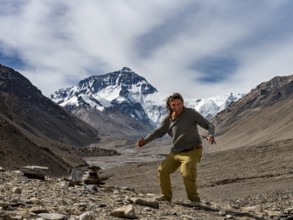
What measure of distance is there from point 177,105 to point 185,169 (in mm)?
1293

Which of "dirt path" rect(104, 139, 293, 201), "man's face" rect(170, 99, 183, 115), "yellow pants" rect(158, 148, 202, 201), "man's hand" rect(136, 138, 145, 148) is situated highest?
"man's face" rect(170, 99, 183, 115)

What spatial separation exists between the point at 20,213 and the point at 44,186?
12.2 ft

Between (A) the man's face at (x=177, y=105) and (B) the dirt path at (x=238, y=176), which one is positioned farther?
(B) the dirt path at (x=238, y=176)

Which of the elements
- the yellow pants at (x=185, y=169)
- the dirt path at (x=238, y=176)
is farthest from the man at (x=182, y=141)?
the dirt path at (x=238, y=176)

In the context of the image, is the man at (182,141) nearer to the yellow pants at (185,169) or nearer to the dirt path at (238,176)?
the yellow pants at (185,169)

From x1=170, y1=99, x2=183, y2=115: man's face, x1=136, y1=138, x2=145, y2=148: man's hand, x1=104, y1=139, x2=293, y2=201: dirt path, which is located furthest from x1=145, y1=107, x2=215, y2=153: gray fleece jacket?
x1=104, y1=139, x2=293, y2=201: dirt path

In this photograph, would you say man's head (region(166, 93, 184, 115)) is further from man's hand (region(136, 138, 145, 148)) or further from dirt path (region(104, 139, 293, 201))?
dirt path (region(104, 139, 293, 201))

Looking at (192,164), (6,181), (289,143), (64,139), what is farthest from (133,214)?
(64,139)

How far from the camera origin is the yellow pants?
1015cm

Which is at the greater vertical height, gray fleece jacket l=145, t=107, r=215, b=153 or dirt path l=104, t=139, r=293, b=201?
gray fleece jacket l=145, t=107, r=215, b=153

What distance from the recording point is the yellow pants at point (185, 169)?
10148 millimetres

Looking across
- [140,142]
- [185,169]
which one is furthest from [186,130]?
[140,142]

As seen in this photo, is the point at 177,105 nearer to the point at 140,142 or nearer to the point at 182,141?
the point at 182,141

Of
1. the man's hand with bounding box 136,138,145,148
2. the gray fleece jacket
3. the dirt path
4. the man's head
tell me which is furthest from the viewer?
the dirt path
